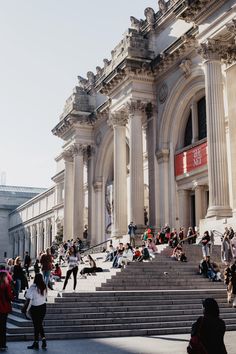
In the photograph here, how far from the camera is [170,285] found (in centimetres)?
1852

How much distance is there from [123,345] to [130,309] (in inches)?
137

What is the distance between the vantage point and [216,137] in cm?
2356

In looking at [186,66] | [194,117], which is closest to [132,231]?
[194,117]

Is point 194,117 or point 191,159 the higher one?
point 194,117

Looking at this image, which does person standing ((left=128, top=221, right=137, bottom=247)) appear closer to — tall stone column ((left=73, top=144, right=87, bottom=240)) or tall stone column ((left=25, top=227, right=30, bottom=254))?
tall stone column ((left=73, top=144, right=87, bottom=240))

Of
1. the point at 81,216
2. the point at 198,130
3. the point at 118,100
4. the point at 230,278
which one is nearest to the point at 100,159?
the point at 81,216

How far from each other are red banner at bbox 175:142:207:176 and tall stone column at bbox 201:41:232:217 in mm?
5066

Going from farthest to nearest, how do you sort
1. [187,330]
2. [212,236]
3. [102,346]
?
[212,236]
[187,330]
[102,346]

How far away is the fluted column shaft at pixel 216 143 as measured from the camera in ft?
75.5

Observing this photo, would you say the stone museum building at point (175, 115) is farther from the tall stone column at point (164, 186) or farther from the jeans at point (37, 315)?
the jeans at point (37, 315)

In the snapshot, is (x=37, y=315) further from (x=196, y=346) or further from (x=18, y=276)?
(x=18, y=276)

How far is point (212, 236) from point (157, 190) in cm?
1111

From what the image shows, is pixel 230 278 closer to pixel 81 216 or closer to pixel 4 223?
pixel 81 216

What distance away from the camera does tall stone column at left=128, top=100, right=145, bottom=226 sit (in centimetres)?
3138
